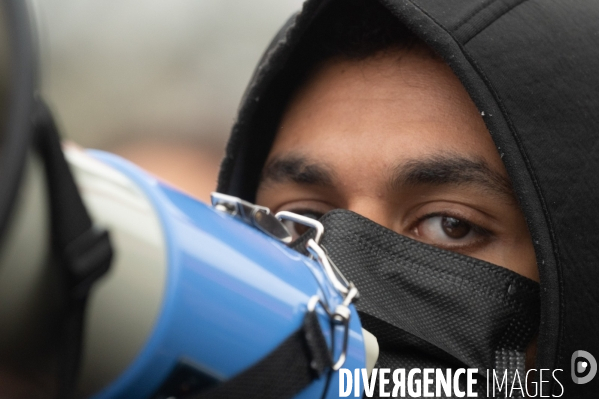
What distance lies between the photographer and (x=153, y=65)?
8.58m

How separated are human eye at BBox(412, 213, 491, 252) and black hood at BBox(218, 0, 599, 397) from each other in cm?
17

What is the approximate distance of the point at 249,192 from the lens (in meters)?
1.76

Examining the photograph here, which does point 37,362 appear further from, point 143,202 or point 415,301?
point 415,301

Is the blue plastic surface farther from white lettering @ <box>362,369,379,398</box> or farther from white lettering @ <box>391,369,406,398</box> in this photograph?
white lettering @ <box>391,369,406,398</box>

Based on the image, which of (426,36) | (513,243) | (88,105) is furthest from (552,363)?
(88,105)

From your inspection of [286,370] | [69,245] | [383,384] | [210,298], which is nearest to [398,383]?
[383,384]

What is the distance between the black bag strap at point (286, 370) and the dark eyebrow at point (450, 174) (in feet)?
1.83

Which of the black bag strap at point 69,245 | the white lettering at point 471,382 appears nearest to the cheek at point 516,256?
the white lettering at point 471,382

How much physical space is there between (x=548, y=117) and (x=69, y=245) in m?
0.86

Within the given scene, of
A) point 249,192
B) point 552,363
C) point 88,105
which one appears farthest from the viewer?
point 88,105

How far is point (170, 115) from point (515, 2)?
6.20 metres

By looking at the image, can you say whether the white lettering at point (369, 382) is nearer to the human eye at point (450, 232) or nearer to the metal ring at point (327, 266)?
the metal ring at point (327, 266)

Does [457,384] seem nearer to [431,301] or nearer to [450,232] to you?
[431,301]

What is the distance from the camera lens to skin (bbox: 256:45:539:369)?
1.28 m
